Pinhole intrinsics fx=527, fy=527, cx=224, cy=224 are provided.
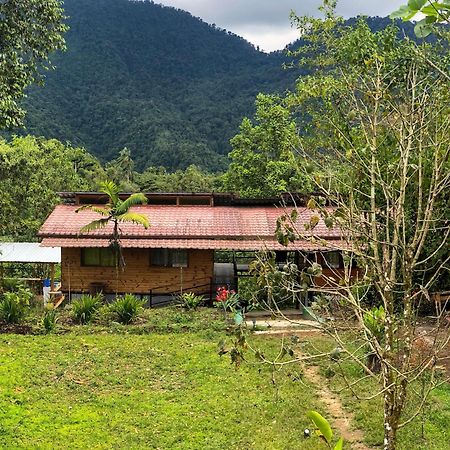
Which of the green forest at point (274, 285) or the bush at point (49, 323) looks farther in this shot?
the bush at point (49, 323)

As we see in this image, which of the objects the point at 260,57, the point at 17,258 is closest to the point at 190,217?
the point at 17,258

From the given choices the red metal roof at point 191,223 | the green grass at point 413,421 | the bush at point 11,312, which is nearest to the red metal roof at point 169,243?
the red metal roof at point 191,223

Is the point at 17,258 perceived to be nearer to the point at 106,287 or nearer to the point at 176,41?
the point at 106,287

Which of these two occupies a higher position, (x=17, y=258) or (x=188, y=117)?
(x=188, y=117)

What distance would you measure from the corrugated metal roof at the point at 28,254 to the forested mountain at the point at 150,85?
32339mm

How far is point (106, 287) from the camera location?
17109 mm

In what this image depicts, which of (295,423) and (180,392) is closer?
(295,423)

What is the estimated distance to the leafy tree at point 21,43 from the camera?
302 inches

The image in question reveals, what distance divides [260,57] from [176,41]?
20.1 meters

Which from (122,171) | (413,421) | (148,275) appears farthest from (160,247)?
(122,171)

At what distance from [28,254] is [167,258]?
218 inches

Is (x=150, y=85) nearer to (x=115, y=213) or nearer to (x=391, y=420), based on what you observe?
(x=115, y=213)

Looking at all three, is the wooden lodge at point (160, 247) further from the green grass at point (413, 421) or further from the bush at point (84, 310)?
the green grass at point (413, 421)

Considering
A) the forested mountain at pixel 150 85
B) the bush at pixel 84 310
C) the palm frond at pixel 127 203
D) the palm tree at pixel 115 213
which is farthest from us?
the forested mountain at pixel 150 85
